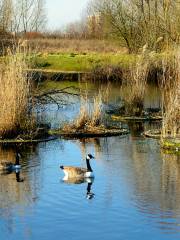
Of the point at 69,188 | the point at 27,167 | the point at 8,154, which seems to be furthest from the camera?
the point at 8,154

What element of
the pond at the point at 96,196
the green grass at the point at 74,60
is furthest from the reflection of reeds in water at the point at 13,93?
the green grass at the point at 74,60

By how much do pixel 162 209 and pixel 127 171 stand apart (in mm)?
3203

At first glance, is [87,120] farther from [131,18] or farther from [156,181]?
[131,18]

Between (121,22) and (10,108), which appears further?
(121,22)

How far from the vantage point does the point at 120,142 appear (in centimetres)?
1838

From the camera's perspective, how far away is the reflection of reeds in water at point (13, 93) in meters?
17.7

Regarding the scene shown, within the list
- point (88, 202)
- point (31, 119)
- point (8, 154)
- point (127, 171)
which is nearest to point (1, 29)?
point (31, 119)

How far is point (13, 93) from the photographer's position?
17719mm

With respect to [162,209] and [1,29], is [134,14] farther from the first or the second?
[162,209]

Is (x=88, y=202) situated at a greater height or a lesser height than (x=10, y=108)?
lesser

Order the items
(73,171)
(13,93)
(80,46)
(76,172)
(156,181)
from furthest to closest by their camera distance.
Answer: (80,46) → (13,93) → (76,172) → (73,171) → (156,181)

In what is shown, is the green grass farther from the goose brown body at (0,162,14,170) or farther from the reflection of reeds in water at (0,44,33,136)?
the goose brown body at (0,162,14,170)

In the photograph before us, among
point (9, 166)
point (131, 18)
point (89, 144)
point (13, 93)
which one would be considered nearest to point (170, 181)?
point (9, 166)

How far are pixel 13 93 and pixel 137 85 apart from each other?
6227 millimetres
